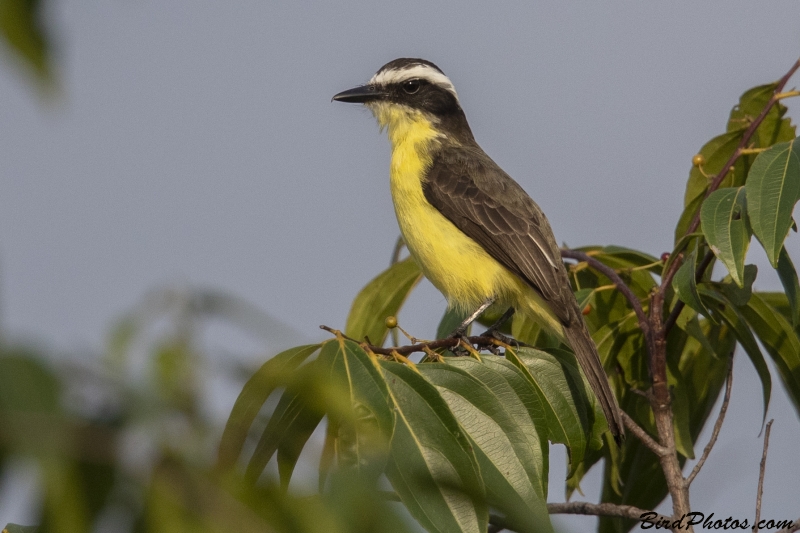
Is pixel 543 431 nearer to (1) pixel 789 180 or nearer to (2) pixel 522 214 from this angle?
(1) pixel 789 180

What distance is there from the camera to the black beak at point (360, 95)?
6.14 meters

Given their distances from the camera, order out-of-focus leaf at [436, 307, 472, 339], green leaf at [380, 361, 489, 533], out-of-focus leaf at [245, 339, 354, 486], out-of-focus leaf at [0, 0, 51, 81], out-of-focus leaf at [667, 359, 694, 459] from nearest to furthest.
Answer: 1. out-of-focus leaf at [0, 0, 51, 81]
2. out-of-focus leaf at [245, 339, 354, 486]
3. green leaf at [380, 361, 489, 533]
4. out-of-focus leaf at [667, 359, 694, 459]
5. out-of-focus leaf at [436, 307, 472, 339]

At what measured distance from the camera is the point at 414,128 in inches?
239

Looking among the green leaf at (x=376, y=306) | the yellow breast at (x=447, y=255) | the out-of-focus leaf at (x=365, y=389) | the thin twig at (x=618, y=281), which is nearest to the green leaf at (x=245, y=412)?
the out-of-focus leaf at (x=365, y=389)

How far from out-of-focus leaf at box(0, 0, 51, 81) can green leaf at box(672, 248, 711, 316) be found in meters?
2.87

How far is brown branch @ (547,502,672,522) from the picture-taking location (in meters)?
3.36

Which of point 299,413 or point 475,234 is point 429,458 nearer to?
point 299,413

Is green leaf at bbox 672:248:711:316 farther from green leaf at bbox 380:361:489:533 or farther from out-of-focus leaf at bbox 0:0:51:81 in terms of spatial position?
out-of-focus leaf at bbox 0:0:51:81

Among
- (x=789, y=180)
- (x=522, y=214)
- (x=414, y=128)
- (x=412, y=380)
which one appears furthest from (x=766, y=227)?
(x=414, y=128)

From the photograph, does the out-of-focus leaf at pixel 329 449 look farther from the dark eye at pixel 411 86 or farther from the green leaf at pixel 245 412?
the dark eye at pixel 411 86

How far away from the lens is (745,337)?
400 centimetres

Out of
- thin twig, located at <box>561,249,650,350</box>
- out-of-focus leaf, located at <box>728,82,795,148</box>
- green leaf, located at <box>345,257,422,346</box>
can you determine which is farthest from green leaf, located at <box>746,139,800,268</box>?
green leaf, located at <box>345,257,422,346</box>

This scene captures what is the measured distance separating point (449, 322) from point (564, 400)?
140 cm

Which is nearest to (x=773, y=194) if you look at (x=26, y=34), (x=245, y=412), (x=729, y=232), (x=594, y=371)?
(x=729, y=232)
